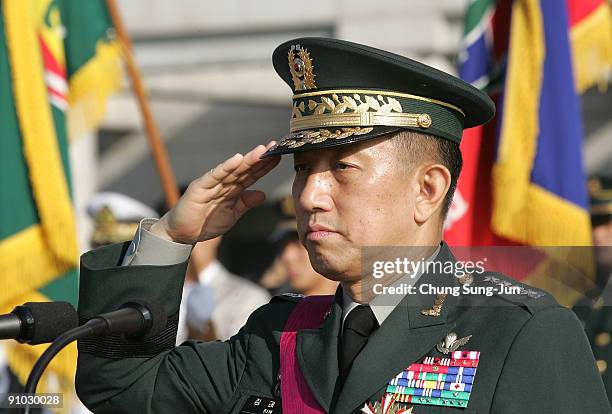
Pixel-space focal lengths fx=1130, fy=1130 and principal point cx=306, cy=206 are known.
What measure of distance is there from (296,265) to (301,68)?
3.17 metres

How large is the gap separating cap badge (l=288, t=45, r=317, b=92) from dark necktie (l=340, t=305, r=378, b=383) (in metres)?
0.47

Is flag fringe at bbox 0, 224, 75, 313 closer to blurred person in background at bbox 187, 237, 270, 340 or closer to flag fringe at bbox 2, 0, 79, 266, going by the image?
flag fringe at bbox 2, 0, 79, 266

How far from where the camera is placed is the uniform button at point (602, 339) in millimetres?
3325

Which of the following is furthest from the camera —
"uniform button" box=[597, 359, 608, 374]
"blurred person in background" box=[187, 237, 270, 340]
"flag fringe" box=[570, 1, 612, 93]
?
"blurred person in background" box=[187, 237, 270, 340]

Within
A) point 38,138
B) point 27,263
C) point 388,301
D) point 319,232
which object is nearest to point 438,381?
point 388,301

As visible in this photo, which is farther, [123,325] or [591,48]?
[591,48]

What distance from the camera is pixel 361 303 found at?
88.0 inches

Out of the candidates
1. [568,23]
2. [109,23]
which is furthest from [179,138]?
[568,23]

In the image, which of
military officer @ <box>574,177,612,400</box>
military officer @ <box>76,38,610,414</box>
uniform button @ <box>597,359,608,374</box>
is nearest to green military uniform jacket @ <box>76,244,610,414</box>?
military officer @ <box>76,38,610,414</box>

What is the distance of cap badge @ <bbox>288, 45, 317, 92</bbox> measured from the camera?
2.32 m

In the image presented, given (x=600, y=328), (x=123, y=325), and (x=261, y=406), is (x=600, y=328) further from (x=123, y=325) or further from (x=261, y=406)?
(x=123, y=325)

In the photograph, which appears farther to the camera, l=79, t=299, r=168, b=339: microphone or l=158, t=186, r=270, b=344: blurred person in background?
l=158, t=186, r=270, b=344: blurred person in background

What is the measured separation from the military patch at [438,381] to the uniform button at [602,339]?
4.46 ft

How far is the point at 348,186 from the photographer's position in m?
2.15
